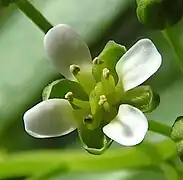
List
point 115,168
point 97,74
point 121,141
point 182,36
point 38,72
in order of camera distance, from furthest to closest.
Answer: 1. point 38,72
2. point 182,36
3. point 115,168
4. point 97,74
5. point 121,141

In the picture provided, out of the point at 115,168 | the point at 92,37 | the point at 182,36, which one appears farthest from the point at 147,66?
the point at 92,37

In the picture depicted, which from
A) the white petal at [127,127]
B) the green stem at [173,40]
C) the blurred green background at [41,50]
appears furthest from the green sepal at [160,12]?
the blurred green background at [41,50]

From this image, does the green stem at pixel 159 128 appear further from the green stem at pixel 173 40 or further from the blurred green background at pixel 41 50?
the blurred green background at pixel 41 50

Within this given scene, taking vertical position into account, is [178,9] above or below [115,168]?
above

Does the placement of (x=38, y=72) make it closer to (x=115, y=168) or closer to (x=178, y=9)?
(x=115, y=168)

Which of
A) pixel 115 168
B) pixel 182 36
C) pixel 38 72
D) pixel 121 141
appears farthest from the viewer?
pixel 38 72

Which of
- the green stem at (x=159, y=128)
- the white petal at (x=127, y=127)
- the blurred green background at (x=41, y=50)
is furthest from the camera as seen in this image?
the blurred green background at (x=41, y=50)

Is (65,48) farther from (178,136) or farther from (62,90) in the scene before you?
(178,136)
